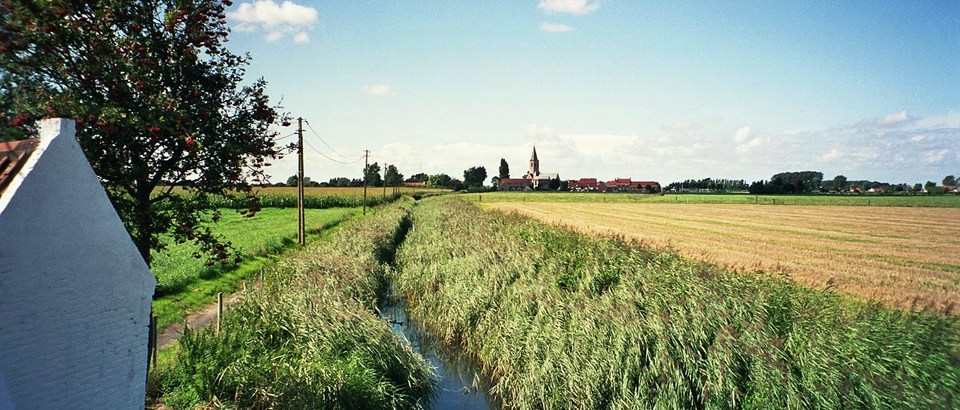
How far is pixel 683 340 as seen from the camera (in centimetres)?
899

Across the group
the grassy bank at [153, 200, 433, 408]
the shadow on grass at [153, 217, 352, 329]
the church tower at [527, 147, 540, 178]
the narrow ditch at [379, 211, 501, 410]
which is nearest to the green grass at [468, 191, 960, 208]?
the shadow on grass at [153, 217, 352, 329]

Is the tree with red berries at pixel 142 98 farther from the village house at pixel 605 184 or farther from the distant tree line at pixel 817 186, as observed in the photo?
the village house at pixel 605 184

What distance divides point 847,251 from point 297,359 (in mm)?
25028

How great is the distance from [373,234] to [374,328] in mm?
13679

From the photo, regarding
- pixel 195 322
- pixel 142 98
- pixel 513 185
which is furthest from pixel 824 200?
pixel 513 185

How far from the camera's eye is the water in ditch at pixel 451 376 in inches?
432

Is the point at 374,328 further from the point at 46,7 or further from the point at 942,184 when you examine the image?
the point at 942,184

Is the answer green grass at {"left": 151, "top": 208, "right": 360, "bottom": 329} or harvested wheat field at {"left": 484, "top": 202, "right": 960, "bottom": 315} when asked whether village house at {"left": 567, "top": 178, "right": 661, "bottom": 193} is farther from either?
green grass at {"left": 151, "top": 208, "right": 360, "bottom": 329}

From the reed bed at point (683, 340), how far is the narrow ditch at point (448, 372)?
37cm

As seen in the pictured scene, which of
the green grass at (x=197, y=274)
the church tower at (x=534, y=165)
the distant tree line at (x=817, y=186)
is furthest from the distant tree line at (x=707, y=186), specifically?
the green grass at (x=197, y=274)

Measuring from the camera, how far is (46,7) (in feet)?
21.8

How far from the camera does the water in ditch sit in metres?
11.0

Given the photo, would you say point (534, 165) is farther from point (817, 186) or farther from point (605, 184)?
point (817, 186)

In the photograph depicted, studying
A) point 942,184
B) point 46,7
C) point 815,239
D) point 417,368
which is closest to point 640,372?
point 417,368
